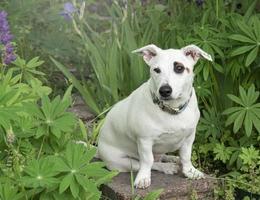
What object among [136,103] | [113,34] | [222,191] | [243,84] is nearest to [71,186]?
[136,103]

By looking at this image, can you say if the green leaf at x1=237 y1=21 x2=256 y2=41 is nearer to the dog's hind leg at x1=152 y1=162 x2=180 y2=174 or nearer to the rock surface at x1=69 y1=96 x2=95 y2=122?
the dog's hind leg at x1=152 y1=162 x2=180 y2=174

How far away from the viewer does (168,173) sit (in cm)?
378

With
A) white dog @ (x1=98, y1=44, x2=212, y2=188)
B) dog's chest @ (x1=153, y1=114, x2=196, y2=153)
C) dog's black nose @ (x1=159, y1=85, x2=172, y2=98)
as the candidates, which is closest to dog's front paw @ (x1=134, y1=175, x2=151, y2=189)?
white dog @ (x1=98, y1=44, x2=212, y2=188)

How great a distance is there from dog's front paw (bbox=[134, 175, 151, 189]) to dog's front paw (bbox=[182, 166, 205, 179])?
0.80 feet

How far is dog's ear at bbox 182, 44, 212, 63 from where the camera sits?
3455 mm

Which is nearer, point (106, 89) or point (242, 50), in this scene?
point (242, 50)

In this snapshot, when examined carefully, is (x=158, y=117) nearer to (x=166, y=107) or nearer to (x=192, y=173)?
(x=166, y=107)

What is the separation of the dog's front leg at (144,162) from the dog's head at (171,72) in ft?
0.94

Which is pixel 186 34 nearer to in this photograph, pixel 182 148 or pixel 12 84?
pixel 182 148

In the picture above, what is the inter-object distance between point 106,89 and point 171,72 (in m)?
1.31

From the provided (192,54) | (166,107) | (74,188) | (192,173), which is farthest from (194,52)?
(74,188)

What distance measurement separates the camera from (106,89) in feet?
15.0

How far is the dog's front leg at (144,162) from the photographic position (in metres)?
3.51

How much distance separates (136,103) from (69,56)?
2.08m
